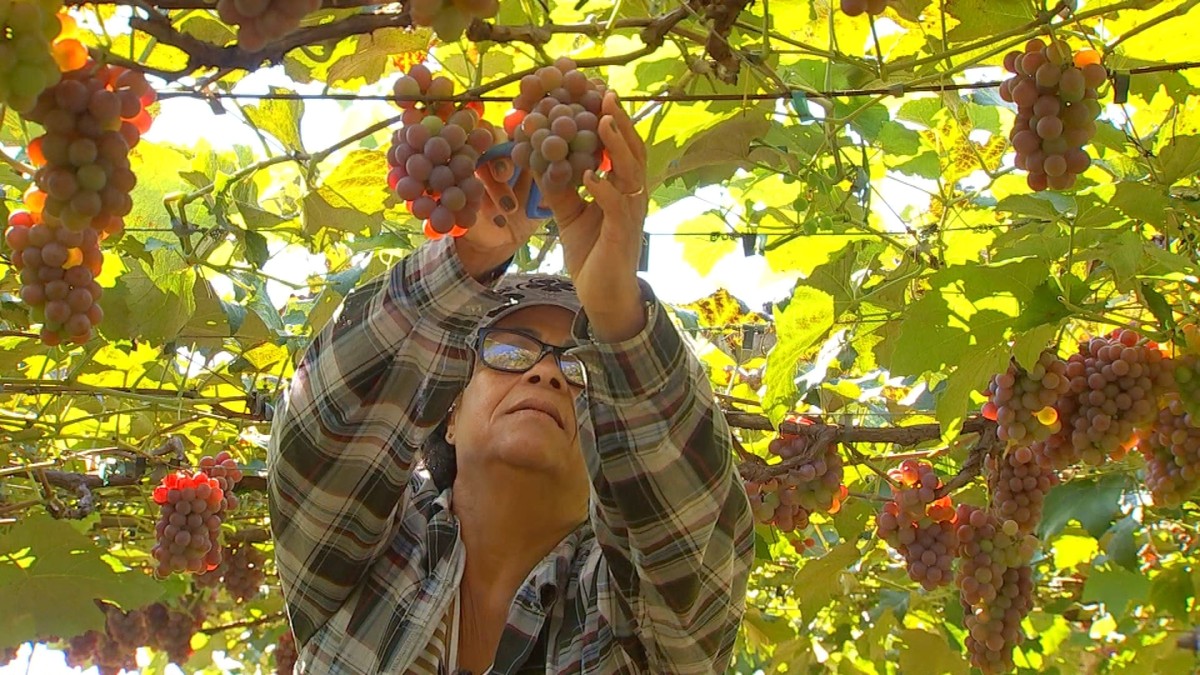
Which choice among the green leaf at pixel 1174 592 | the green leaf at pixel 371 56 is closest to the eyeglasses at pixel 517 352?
the green leaf at pixel 371 56

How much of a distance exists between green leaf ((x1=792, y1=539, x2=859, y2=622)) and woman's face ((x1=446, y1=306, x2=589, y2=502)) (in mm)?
1162

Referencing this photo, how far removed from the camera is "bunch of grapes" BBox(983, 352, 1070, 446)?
2.43 metres

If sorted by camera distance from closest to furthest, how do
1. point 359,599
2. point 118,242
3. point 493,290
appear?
point 493,290 → point 359,599 → point 118,242

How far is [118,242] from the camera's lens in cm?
245

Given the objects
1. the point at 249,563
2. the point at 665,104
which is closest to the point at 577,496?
the point at 665,104

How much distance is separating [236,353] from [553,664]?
1499 mm

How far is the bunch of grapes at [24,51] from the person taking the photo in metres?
0.96

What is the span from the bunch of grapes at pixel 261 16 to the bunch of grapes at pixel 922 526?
2.31 meters

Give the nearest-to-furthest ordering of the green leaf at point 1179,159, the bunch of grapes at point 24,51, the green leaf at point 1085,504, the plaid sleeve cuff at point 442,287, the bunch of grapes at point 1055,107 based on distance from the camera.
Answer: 1. the bunch of grapes at point 24,51
2. the bunch of grapes at point 1055,107
3. the plaid sleeve cuff at point 442,287
4. the green leaf at point 1179,159
5. the green leaf at point 1085,504

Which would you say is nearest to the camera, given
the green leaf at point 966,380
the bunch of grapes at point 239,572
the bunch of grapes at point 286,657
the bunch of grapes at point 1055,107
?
the bunch of grapes at point 1055,107

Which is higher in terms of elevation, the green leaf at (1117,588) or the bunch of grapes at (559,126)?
the green leaf at (1117,588)

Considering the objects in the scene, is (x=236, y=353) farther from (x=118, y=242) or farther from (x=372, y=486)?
(x=372, y=486)

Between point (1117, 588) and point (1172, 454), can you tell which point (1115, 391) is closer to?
point (1172, 454)

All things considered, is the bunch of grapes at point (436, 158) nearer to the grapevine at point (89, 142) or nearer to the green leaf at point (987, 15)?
the grapevine at point (89, 142)
